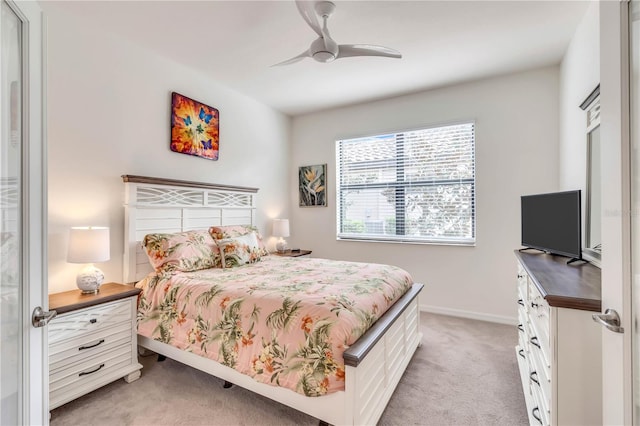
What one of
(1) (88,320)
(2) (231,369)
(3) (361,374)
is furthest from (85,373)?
(3) (361,374)

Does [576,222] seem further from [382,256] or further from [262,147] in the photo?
[262,147]

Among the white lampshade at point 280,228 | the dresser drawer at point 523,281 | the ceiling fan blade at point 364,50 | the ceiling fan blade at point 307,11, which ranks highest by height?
the ceiling fan blade at point 307,11

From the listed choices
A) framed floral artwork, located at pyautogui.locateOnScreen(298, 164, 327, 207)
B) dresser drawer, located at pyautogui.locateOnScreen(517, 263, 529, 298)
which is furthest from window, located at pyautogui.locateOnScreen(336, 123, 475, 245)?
dresser drawer, located at pyautogui.locateOnScreen(517, 263, 529, 298)

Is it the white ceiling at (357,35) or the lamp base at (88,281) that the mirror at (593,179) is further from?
the lamp base at (88,281)

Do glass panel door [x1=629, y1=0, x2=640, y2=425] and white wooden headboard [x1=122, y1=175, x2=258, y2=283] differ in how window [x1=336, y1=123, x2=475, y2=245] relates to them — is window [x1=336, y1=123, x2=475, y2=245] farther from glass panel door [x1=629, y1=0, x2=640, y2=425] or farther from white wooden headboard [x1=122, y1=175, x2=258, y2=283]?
glass panel door [x1=629, y1=0, x2=640, y2=425]

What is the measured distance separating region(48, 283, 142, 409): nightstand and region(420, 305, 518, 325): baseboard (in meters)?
3.18

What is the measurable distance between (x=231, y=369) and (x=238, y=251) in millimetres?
1181

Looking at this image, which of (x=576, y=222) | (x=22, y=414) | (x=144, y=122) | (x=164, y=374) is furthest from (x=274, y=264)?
(x=576, y=222)

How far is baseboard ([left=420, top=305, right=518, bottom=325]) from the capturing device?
340cm

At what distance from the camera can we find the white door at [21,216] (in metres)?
0.92

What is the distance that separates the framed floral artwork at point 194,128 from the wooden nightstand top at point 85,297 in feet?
4.83

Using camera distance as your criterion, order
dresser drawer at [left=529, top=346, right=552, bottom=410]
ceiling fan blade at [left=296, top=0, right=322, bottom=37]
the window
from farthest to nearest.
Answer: the window
ceiling fan blade at [left=296, top=0, right=322, bottom=37]
dresser drawer at [left=529, top=346, right=552, bottom=410]

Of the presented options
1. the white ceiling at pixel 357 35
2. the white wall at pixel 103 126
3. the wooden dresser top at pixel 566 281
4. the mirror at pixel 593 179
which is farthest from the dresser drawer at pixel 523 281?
the white wall at pixel 103 126

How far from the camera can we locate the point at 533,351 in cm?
169
